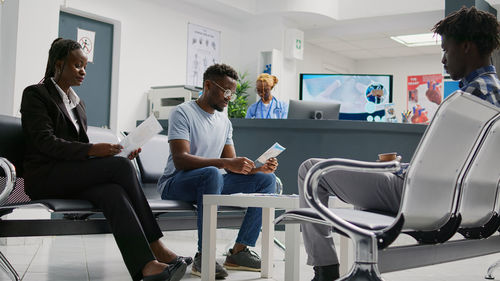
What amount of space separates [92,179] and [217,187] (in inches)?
25.1

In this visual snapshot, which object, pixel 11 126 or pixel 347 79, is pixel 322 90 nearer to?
pixel 347 79

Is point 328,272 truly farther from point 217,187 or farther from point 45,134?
point 45,134

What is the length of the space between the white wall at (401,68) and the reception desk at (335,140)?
6.69 metres

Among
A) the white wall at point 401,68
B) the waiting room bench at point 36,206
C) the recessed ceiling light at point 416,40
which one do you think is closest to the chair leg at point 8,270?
the waiting room bench at point 36,206

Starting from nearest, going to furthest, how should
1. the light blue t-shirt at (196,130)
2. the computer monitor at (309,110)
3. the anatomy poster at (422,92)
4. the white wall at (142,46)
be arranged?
the light blue t-shirt at (196,130) → the white wall at (142,46) → the computer monitor at (309,110) → the anatomy poster at (422,92)

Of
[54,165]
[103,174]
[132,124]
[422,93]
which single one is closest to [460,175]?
[103,174]

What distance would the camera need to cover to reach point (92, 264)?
3176mm

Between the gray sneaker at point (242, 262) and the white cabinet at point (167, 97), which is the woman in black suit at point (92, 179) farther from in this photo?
the white cabinet at point (167, 97)

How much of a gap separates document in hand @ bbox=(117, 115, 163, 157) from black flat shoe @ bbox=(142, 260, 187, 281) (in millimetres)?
557

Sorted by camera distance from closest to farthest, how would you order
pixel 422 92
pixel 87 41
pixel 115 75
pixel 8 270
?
1. pixel 8 270
2. pixel 87 41
3. pixel 115 75
4. pixel 422 92

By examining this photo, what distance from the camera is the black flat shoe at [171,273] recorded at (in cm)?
208

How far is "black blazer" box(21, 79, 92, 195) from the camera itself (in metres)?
2.28

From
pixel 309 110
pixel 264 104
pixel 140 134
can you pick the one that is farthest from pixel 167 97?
pixel 140 134

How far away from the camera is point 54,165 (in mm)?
2293
